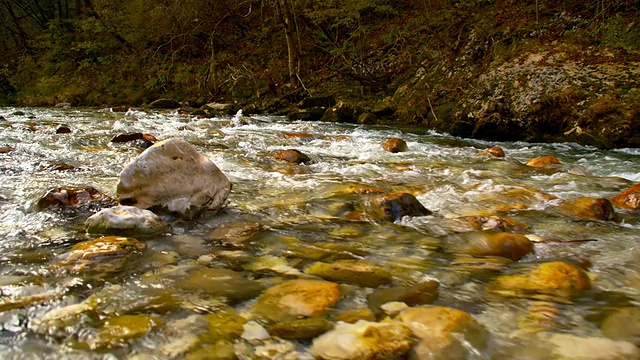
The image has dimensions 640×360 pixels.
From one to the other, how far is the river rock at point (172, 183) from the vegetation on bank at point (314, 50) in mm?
5831

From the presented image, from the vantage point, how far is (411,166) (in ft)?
16.7

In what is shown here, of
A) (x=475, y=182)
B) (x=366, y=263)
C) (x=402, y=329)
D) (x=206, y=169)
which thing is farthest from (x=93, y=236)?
(x=475, y=182)

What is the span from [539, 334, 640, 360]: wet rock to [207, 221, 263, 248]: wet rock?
1.57 m

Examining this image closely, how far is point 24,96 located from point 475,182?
2140 centimetres

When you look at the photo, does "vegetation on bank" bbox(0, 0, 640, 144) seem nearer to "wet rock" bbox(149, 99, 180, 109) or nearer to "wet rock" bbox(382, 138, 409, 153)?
"wet rock" bbox(149, 99, 180, 109)

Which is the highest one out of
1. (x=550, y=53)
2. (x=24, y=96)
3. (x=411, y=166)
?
(x=550, y=53)

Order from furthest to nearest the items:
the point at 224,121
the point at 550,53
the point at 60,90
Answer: the point at 60,90
the point at 224,121
the point at 550,53

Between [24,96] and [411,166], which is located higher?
[411,166]

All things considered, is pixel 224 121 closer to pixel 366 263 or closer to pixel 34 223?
pixel 34 223

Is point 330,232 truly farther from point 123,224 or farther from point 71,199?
point 71,199

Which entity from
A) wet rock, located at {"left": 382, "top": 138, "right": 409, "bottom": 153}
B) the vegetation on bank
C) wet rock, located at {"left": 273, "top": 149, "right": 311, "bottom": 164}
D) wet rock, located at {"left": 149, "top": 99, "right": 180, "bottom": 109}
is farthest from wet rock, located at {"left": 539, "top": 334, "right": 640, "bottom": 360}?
wet rock, located at {"left": 149, "top": 99, "right": 180, "bottom": 109}

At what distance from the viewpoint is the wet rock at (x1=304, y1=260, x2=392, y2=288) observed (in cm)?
202

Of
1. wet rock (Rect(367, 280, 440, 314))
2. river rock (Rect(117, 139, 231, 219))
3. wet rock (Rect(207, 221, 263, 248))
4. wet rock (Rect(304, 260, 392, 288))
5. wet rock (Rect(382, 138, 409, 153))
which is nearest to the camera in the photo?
wet rock (Rect(367, 280, 440, 314))

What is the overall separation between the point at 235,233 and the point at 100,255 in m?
0.74
